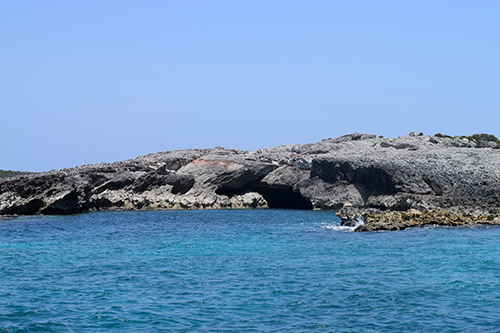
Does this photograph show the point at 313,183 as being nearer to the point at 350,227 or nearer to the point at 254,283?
the point at 350,227

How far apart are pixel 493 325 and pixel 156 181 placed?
58.4 meters

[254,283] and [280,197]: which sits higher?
[280,197]

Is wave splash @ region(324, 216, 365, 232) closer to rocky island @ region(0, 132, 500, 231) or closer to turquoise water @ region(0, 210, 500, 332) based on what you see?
rocky island @ region(0, 132, 500, 231)

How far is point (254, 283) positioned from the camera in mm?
19016

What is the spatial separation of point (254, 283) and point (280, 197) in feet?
203

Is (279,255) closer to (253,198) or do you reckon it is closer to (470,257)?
(470,257)

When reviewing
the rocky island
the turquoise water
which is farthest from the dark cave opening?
the turquoise water

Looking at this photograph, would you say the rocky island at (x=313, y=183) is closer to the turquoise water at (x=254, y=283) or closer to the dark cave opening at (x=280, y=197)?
the dark cave opening at (x=280, y=197)

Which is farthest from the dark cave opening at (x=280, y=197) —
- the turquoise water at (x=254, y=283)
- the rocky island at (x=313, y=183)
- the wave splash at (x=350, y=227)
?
the turquoise water at (x=254, y=283)

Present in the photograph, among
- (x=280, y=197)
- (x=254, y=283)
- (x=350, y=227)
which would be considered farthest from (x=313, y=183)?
(x=254, y=283)

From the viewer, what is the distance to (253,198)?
73875 millimetres

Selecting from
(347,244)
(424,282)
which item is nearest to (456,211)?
(347,244)

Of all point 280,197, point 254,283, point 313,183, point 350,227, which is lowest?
point 254,283

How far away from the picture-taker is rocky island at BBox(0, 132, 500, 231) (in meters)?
48.5
